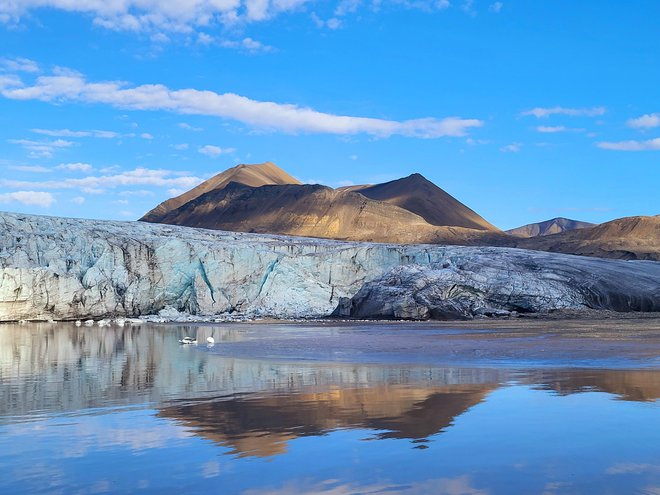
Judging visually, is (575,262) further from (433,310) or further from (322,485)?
(322,485)

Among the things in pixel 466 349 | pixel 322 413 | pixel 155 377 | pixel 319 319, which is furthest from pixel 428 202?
pixel 322 413

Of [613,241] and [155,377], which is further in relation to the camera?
[613,241]

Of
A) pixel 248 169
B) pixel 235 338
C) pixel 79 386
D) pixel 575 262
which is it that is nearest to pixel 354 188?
pixel 248 169

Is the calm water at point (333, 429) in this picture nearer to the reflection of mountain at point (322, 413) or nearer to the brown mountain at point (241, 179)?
the reflection of mountain at point (322, 413)

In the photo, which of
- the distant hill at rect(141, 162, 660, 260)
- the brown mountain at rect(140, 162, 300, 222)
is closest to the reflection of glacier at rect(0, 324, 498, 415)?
the distant hill at rect(141, 162, 660, 260)

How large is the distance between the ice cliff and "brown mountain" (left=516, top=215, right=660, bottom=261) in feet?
121

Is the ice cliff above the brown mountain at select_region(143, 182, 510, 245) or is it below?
below

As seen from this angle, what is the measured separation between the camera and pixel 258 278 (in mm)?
34406

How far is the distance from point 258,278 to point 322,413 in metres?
27.7

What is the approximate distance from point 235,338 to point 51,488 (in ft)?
49.7

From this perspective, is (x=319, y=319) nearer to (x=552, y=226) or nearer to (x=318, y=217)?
(x=318, y=217)

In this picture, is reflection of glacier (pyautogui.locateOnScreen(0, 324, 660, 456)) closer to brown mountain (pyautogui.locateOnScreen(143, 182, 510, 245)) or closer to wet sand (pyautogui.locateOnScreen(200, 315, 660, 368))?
wet sand (pyautogui.locateOnScreen(200, 315, 660, 368))

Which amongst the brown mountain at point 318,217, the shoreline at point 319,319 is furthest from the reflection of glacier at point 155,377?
the brown mountain at point 318,217

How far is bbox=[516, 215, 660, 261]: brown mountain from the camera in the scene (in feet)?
237
